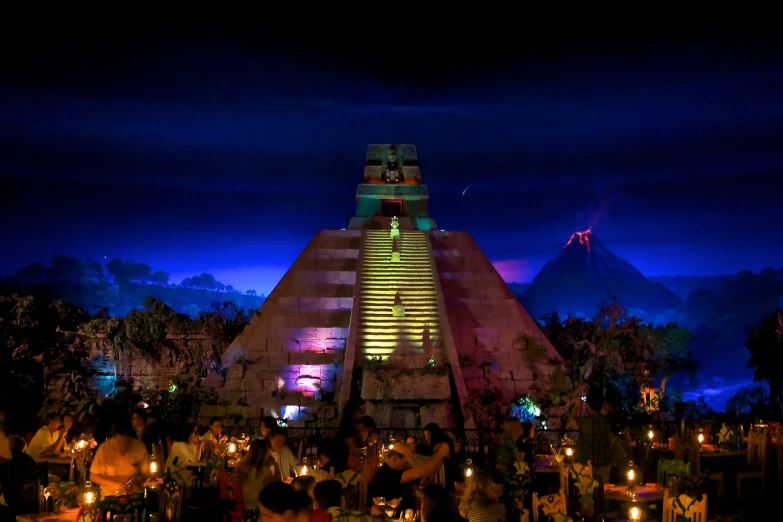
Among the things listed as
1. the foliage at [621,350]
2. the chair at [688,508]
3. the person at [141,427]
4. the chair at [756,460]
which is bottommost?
the chair at [756,460]

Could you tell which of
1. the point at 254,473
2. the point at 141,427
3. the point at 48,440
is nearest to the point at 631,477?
the point at 254,473

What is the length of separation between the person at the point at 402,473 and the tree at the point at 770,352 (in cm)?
1701

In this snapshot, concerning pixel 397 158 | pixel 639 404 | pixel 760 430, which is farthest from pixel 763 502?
pixel 397 158

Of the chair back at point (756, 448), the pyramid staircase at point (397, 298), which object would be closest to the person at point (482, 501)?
the chair back at point (756, 448)

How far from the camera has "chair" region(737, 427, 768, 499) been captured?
10430 mm

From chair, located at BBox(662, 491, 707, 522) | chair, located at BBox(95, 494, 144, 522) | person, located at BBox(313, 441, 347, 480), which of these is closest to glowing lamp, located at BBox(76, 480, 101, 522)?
chair, located at BBox(95, 494, 144, 522)

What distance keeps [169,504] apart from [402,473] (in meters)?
2.38

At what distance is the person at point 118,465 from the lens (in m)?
6.76

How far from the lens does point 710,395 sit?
31.2 metres

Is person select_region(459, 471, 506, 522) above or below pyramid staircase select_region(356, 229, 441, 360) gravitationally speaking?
below

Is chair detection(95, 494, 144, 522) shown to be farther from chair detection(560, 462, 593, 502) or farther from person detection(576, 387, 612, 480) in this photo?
person detection(576, 387, 612, 480)

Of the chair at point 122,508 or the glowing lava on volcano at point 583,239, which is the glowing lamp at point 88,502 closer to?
the chair at point 122,508

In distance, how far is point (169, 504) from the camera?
5.91m

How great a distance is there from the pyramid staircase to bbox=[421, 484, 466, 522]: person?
42.8 feet
